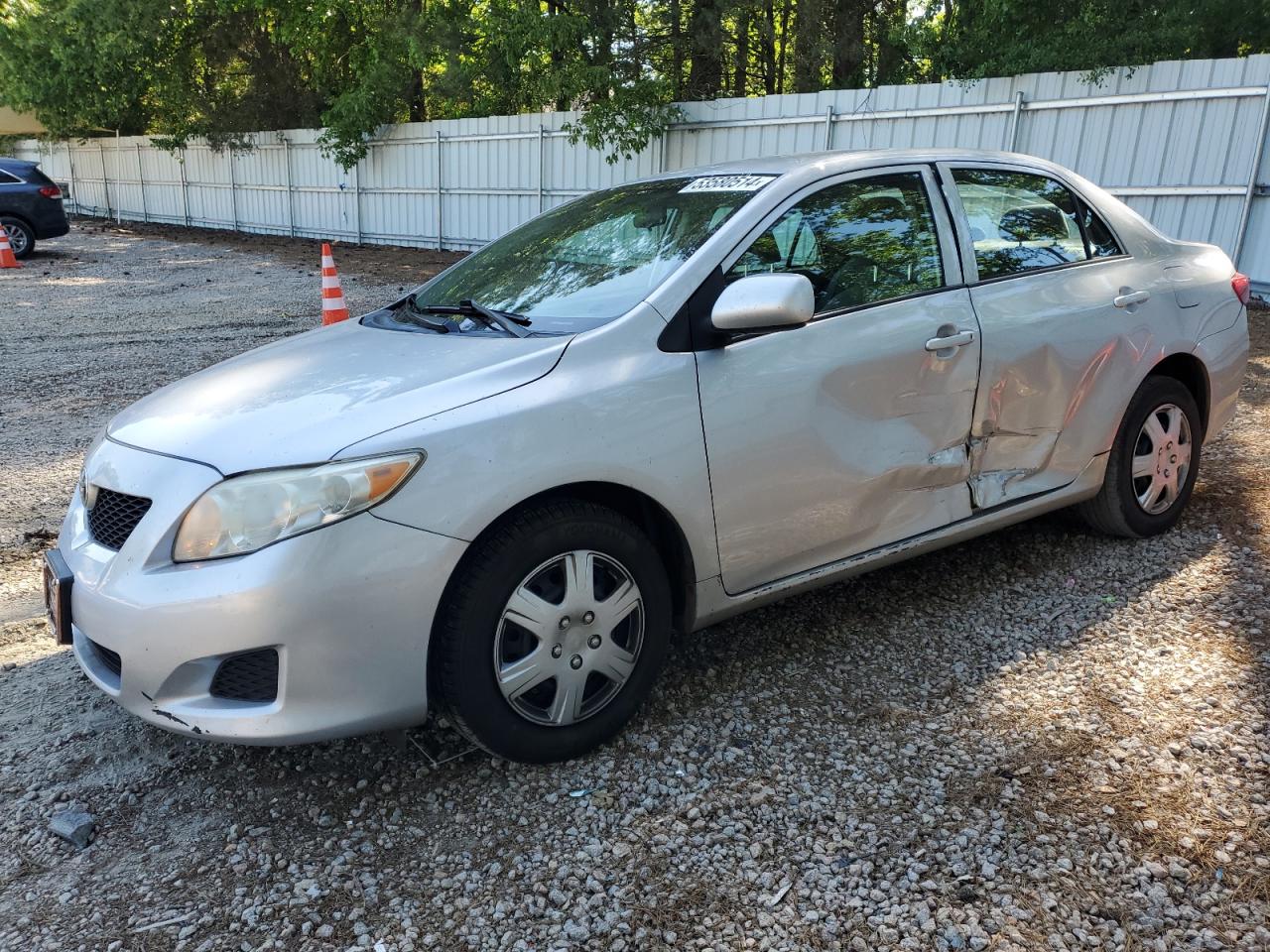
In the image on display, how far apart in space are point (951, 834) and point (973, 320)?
5.75ft

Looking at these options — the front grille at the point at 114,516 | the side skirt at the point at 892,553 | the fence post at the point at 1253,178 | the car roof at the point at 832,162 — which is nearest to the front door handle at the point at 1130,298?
the side skirt at the point at 892,553

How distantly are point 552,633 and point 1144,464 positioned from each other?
281cm

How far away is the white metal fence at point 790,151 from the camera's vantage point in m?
10.3

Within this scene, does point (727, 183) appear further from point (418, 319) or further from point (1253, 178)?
point (1253, 178)

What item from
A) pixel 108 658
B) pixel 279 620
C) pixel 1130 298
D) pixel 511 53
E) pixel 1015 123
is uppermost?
pixel 511 53

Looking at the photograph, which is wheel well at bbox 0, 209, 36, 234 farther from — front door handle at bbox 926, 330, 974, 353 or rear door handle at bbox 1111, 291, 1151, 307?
rear door handle at bbox 1111, 291, 1151, 307

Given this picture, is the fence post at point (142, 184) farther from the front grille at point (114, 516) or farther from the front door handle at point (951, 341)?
the front door handle at point (951, 341)

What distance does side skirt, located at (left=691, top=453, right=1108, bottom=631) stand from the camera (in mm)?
3039

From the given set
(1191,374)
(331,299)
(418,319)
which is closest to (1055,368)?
(1191,374)

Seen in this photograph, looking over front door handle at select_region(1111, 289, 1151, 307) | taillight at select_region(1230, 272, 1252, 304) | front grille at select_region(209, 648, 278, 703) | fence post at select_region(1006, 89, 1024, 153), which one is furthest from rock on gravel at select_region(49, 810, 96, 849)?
fence post at select_region(1006, 89, 1024, 153)

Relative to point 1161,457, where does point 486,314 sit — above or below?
above

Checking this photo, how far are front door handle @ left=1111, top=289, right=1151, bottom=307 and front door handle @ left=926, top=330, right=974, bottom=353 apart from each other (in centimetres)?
89

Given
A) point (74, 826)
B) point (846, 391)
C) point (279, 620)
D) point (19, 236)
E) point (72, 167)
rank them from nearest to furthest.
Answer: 1. point (279, 620)
2. point (74, 826)
3. point (846, 391)
4. point (19, 236)
5. point (72, 167)

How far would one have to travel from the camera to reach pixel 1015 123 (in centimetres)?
1184
